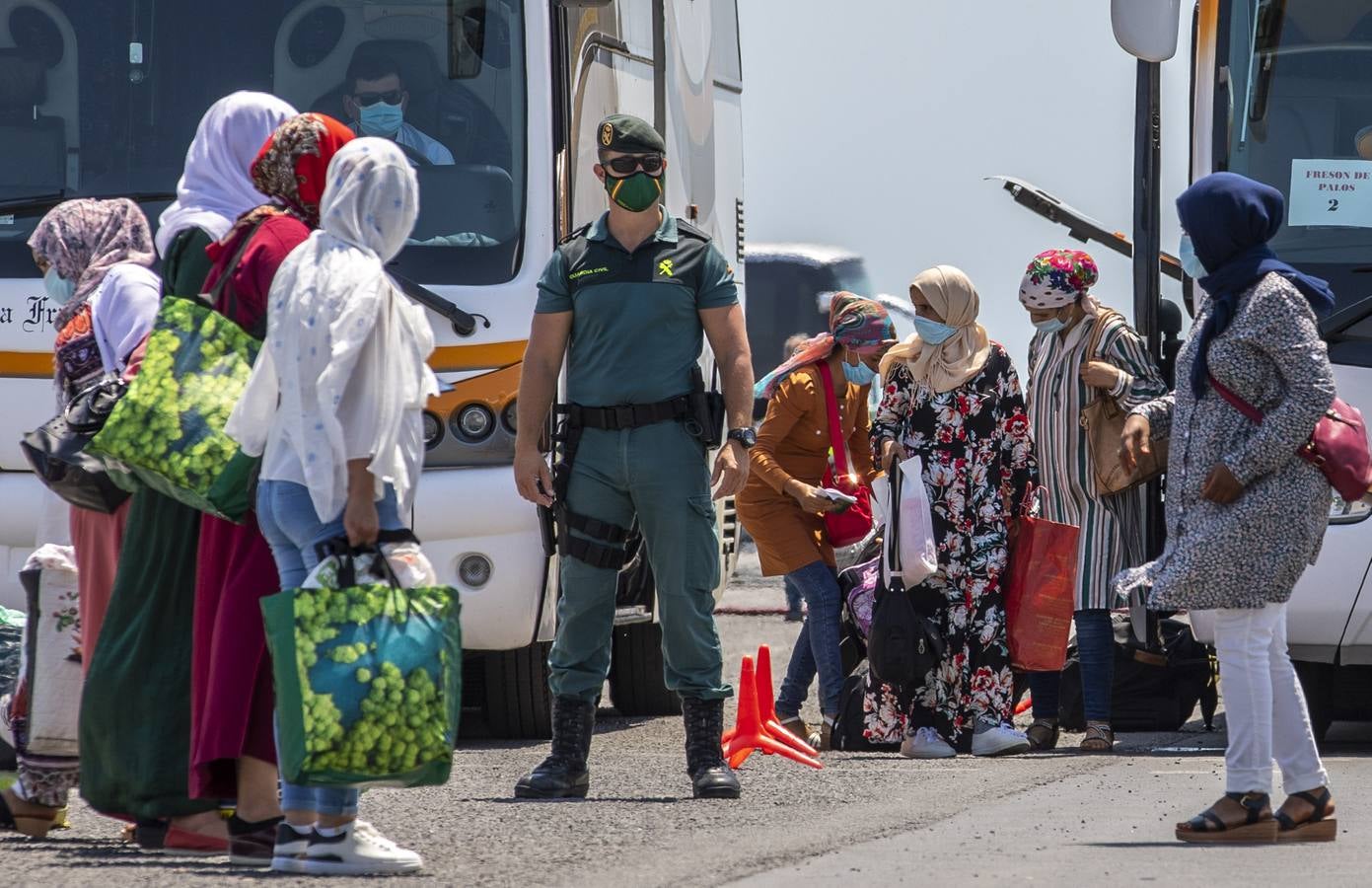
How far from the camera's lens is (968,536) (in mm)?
8977

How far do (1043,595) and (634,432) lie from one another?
235cm

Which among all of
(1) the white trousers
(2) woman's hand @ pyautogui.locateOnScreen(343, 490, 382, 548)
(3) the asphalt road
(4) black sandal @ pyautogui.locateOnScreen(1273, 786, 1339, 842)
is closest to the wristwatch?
(3) the asphalt road

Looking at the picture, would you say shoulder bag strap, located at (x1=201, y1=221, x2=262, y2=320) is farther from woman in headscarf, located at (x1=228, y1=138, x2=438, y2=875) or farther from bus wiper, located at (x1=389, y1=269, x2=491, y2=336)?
bus wiper, located at (x1=389, y1=269, x2=491, y2=336)

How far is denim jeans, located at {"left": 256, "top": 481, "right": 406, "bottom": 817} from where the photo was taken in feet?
17.6

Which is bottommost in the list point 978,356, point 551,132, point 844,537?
point 844,537

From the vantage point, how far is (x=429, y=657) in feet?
17.5

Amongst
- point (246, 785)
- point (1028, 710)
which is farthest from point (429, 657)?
point (1028, 710)

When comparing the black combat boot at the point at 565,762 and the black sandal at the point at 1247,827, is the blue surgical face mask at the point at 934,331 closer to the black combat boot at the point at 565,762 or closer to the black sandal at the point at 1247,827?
the black combat boot at the point at 565,762

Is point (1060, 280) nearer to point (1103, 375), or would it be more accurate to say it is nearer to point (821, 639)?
point (1103, 375)

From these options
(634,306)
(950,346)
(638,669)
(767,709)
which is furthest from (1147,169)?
(638,669)

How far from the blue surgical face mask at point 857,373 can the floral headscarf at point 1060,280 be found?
90 cm

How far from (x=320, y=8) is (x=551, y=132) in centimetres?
91

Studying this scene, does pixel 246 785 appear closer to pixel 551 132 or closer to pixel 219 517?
pixel 219 517

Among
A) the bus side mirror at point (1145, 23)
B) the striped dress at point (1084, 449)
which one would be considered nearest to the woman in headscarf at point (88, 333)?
the bus side mirror at point (1145, 23)
